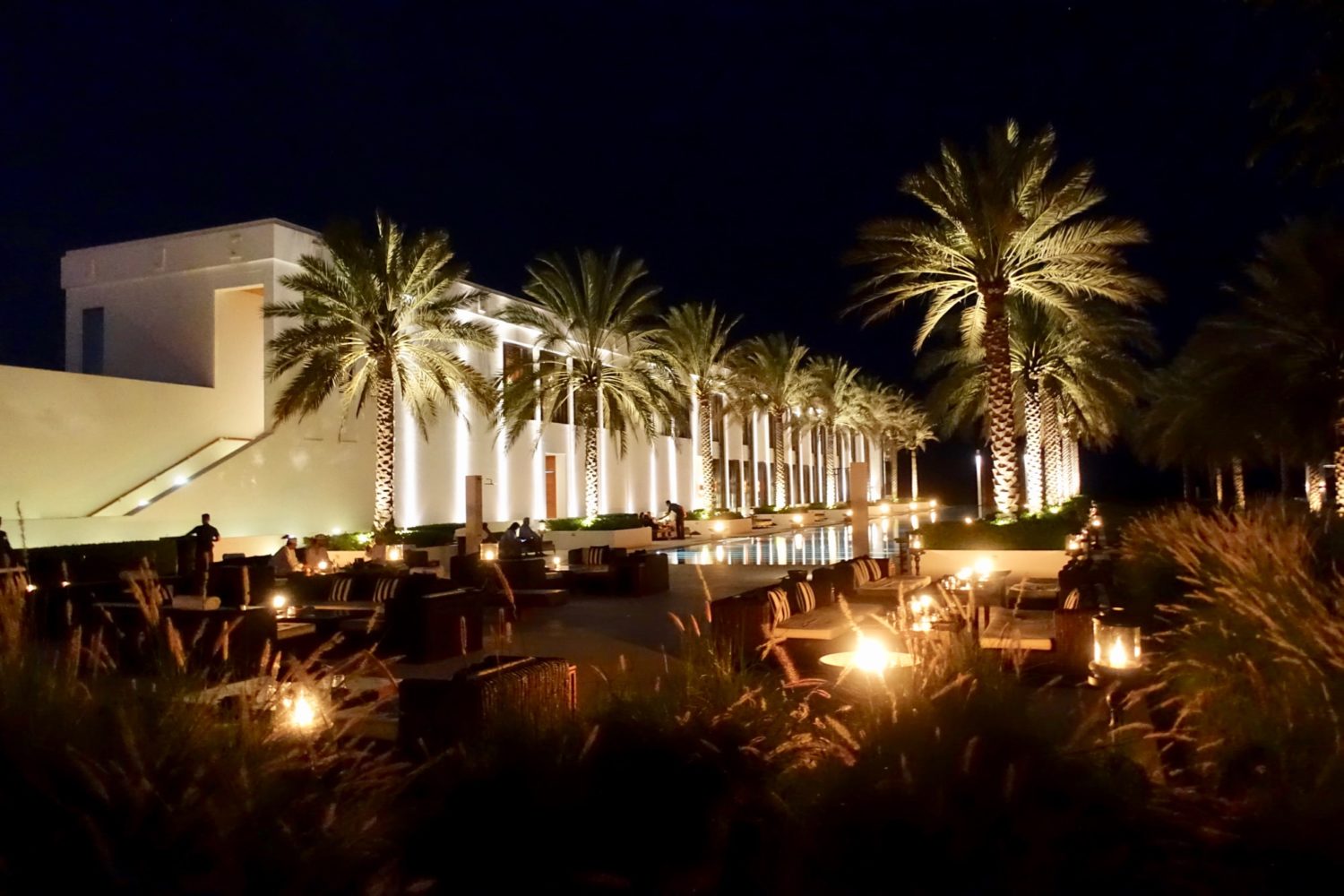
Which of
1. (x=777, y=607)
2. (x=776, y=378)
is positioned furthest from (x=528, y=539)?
(x=776, y=378)

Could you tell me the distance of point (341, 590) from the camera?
44.0ft

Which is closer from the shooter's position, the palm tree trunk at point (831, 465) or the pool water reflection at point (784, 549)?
the pool water reflection at point (784, 549)

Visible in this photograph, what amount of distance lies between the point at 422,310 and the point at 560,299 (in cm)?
672

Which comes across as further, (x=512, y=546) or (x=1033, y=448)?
(x=1033, y=448)

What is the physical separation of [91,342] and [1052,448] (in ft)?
93.1

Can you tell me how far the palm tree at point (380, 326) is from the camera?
2186 centimetres

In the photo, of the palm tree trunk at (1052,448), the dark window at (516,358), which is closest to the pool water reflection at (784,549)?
the palm tree trunk at (1052,448)

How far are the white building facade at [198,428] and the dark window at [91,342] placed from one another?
5cm

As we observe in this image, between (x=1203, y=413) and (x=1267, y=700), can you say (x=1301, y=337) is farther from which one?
(x=1267, y=700)

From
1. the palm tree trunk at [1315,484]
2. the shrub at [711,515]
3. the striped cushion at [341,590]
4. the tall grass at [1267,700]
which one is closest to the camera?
the tall grass at [1267,700]

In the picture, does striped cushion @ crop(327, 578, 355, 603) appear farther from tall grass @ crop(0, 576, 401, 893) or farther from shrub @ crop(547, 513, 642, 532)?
shrub @ crop(547, 513, 642, 532)

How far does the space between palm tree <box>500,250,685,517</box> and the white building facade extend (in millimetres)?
2088

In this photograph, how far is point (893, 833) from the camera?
3.21 meters

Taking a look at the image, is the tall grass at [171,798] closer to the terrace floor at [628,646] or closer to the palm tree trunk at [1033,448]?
the terrace floor at [628,646]
